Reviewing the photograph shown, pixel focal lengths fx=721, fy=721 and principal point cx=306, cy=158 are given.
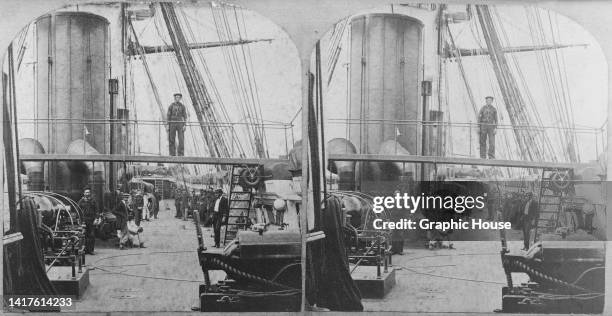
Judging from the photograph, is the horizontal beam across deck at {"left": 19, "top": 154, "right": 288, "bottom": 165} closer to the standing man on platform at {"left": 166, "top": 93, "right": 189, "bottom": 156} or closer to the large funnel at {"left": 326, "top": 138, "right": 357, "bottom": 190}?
the standing man on platform at {"left": 166, "top": 93, "right": 189, "bottom": 156}

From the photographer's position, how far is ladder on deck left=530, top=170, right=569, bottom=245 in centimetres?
433

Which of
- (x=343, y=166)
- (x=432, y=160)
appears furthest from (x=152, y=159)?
(x=432, y=160)

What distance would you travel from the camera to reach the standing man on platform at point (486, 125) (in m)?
4.28

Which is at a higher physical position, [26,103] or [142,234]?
[26,103]

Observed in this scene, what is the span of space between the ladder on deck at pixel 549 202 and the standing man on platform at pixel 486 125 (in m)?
0.37

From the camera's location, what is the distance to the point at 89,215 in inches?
168

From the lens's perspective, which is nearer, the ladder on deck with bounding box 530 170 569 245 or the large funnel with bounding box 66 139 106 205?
the large funnel with bounding box 66 139 106 205

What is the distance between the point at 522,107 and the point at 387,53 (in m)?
0.87

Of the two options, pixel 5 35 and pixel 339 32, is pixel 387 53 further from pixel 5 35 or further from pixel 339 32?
pixel 5 35

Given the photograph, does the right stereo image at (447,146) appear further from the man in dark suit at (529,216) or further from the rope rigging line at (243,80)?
the rope rigging line at (243,80)

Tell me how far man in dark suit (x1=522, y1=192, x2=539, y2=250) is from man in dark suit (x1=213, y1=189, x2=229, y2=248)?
5.86 feet

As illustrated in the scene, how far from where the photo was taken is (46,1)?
4168mm

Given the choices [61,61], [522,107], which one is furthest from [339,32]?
[61,61]

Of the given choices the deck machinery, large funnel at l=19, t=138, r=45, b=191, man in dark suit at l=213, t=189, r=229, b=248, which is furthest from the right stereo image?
large funnel at l=19, t=138, r=45, b=191
